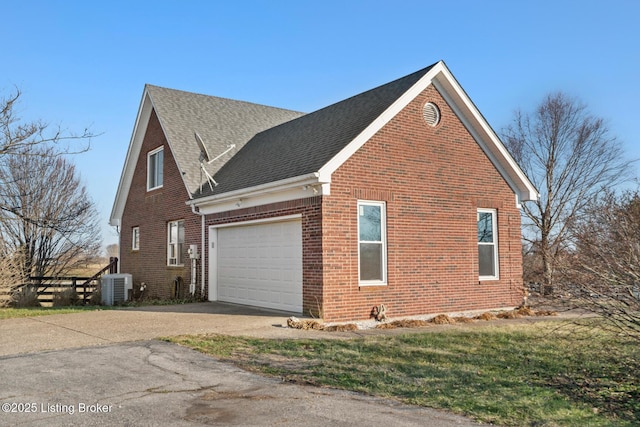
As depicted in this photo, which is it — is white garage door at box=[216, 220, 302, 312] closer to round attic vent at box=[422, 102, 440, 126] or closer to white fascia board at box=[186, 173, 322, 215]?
white fascia board at box=[186, 173, 322, 215]

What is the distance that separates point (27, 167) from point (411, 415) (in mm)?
29594

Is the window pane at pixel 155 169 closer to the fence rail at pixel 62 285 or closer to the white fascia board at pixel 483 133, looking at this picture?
the fence rail at pixel 62 285

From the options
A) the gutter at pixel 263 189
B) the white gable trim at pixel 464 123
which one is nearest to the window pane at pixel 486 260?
the white gable trim at pixel 464 123

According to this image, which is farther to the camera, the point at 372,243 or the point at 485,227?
the point at 485,227

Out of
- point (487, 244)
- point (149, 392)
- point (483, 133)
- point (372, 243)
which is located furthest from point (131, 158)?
point (149, 392)

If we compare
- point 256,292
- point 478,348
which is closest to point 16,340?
point 256,292

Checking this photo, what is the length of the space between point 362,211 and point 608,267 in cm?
675

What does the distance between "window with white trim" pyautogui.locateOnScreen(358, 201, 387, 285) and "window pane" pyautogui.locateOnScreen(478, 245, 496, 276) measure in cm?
360

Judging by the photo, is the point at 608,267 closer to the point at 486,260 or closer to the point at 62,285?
the point at 486,260

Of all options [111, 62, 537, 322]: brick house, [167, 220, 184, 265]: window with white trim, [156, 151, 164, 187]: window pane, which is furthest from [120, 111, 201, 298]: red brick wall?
[156, 151, 164, 187]: window pane

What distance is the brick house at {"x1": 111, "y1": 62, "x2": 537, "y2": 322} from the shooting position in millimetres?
12328

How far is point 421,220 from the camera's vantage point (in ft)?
45.1

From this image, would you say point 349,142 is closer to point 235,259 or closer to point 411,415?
point 235,259

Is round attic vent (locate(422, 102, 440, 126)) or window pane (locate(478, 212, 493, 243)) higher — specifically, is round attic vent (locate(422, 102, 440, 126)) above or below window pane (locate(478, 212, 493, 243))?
above
